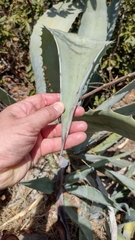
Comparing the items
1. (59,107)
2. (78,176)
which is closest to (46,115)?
(59,107)

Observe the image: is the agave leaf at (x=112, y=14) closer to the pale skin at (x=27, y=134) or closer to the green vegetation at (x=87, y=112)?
the green vegetation at (x=87, y=112)

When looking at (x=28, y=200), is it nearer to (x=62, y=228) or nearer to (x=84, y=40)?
(x=62, y=228)

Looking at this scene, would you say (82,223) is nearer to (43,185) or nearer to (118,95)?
(43,185)

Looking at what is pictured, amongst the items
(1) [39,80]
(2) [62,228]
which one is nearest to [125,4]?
(1) [39,80]

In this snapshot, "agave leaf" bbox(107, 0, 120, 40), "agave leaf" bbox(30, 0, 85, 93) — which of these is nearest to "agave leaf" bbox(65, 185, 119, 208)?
"agave leaf" bbox(30, 0, 85, 93)

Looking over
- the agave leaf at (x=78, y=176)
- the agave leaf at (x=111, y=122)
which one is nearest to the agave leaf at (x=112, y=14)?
the agave leaf at (x=111, y=122)

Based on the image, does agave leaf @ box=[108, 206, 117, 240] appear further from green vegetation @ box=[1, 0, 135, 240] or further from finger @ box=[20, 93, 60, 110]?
finger @ box=[20, 93, 60, 110]
